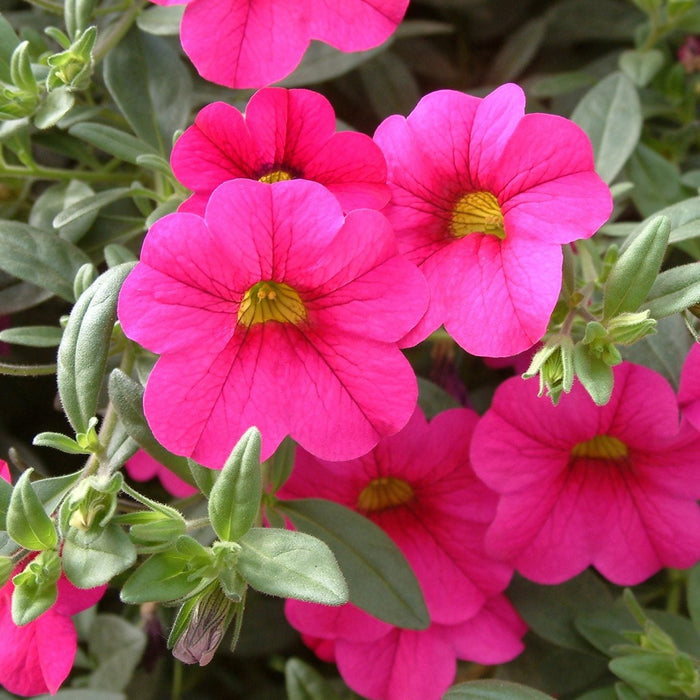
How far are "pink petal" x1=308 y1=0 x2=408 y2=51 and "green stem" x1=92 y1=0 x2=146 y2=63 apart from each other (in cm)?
30

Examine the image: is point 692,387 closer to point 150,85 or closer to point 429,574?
point 429,574

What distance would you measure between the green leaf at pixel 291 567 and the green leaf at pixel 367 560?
0.15 m

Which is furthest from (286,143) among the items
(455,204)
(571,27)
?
(571,27)

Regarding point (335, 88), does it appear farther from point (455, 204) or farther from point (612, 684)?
point (612, 684)

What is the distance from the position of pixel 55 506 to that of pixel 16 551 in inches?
2.3

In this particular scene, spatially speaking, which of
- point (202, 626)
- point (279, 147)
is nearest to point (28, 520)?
point (202, 626)

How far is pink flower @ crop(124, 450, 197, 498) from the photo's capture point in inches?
40.6

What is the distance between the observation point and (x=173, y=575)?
0.72 m

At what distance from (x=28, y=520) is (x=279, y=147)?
1.21ft

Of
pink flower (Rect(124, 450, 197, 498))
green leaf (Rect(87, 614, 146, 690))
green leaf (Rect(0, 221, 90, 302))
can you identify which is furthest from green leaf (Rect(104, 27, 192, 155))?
green leaf (Rect(87, 614, 146, 690))

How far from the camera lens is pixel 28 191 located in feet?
3.63

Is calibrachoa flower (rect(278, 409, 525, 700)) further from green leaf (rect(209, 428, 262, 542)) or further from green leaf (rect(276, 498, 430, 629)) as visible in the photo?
green leaf (rect(209, 428, 262, 542))

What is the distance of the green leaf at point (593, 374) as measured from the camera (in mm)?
708

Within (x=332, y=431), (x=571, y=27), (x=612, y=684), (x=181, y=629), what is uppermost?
(x=571, y=27)
